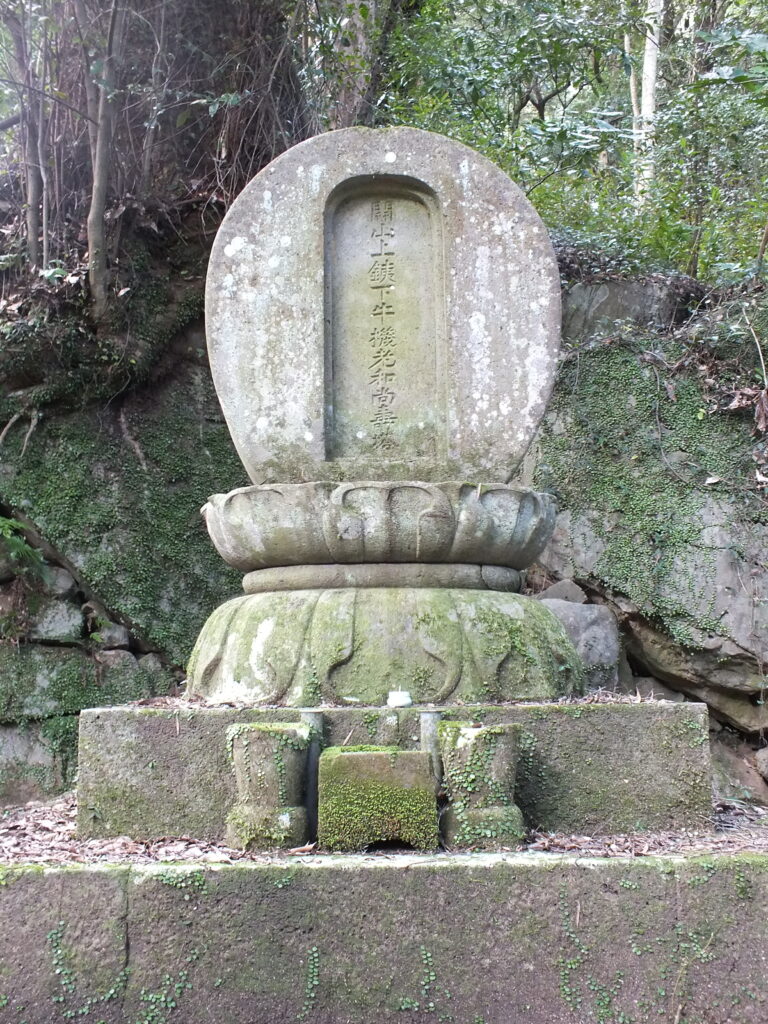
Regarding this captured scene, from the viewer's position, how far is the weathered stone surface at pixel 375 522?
2.54 m

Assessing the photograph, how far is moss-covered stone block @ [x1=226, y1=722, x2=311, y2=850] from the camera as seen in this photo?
1.90 metres

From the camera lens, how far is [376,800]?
1.86 metres

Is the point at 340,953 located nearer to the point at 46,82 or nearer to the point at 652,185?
the point at 46,82

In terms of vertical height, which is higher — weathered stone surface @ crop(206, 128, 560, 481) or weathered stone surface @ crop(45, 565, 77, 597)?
weathered stone surface @ crop(206, 128, 560, 481)

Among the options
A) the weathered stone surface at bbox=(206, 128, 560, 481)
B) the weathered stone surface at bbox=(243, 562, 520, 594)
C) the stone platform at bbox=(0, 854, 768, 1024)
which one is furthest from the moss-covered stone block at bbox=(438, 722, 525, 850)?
the weathered stone surface at bbox=(206, 128, 560, 481)

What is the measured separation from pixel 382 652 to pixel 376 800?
56 centimetres

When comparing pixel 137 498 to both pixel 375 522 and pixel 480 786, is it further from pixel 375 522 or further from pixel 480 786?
pixel 480 786

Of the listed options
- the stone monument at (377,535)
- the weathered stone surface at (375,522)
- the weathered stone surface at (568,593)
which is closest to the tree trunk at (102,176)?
the stone monument at (377,535)

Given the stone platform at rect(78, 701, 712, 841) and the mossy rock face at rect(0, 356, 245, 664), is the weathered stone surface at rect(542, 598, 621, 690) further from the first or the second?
the stone platform at rect(78, 701, 712, 841)

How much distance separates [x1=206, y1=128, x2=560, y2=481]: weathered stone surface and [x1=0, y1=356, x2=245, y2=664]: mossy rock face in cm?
187

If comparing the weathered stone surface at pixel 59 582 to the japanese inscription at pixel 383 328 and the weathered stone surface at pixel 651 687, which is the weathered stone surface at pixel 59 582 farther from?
the weathered stone surface at pixel 651 687

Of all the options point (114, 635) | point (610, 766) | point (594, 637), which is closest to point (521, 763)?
point (610, 766)

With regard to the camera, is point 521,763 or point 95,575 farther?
point 95,575

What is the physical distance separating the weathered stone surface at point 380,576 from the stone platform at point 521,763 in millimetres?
498
